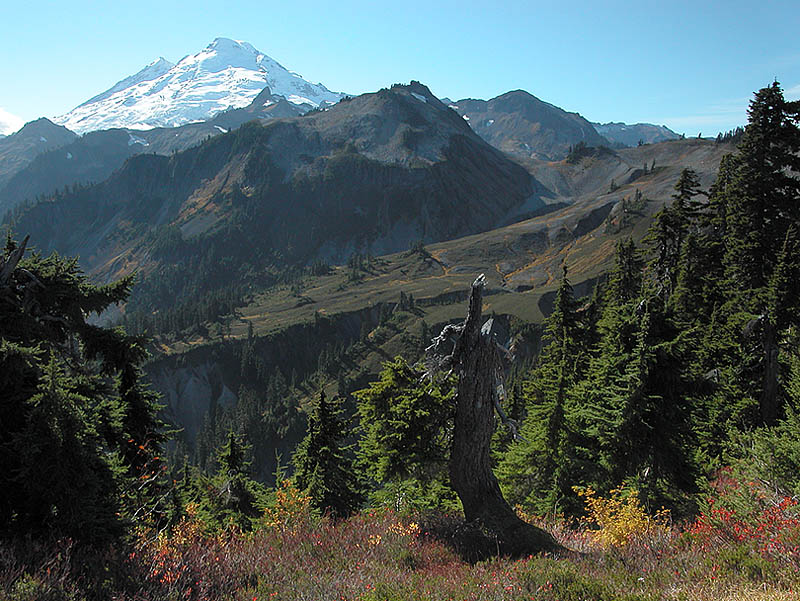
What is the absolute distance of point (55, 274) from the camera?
1244 centimetres

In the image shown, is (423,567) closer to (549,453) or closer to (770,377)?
(549,453)

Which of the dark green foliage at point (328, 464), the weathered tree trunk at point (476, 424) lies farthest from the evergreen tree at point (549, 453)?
the dark green foliage at point (328, 464)

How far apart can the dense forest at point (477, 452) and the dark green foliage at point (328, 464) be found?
0.11m

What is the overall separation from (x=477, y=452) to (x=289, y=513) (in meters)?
6.08

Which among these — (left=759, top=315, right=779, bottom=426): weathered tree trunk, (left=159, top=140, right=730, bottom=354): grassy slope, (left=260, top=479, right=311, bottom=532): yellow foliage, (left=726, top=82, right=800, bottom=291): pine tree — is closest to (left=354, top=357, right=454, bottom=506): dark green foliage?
(left=260, top=479, right=311, bottom=532): yellow foliage

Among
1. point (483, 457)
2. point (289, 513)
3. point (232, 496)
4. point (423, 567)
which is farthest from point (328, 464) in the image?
point (423, 567)

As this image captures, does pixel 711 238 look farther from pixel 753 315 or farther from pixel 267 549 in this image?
pixel 267 549

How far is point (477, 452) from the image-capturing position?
37.3 ft

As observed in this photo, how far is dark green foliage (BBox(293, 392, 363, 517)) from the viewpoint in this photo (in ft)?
70.3

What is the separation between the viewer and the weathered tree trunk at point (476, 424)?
36.5 feet

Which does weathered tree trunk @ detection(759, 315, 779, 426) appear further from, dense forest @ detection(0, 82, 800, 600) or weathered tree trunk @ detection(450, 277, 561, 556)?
weathered tree trunk @ detection(450, 277, 561, 556)

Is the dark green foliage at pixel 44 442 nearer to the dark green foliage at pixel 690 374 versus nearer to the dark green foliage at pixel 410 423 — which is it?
the dark green foliage at pixel 410 423

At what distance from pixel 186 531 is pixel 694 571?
10968mm

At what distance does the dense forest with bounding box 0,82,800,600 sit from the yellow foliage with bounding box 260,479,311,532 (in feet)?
0.61
